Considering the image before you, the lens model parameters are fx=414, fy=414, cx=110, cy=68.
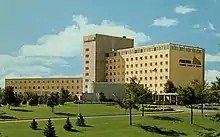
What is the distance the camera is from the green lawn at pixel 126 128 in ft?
124

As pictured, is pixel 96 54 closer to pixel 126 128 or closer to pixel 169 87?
pixel 169 87

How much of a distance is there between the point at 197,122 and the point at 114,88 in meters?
55.8

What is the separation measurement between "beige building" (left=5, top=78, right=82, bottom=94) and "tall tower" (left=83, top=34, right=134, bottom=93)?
894cm

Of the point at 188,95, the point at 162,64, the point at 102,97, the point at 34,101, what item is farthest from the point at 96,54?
the point at 188,95

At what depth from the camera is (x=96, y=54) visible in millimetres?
136500

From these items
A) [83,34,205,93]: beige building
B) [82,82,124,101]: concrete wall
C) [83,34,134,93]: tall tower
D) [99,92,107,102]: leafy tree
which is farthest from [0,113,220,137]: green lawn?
[83,34,134,93]: tall tower

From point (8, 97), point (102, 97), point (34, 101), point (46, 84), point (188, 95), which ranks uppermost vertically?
point (46, 84)

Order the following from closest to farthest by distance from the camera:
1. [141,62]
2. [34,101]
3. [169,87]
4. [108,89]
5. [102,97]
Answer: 1. [34,101]
2. [102,97]
3. [108,89]
4. [169,87]
5. [141,62]

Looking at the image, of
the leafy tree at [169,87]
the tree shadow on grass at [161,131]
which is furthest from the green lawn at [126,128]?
the leafy tree at [169,87]

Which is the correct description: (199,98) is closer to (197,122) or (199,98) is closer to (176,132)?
(197,122)

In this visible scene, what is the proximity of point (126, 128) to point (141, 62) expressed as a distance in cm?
8444

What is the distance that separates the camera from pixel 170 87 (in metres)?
110

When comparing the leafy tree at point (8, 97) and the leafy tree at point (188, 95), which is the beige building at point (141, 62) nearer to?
the leafy tree at point (8, 97)

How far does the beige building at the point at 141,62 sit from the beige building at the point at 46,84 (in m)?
9.44
